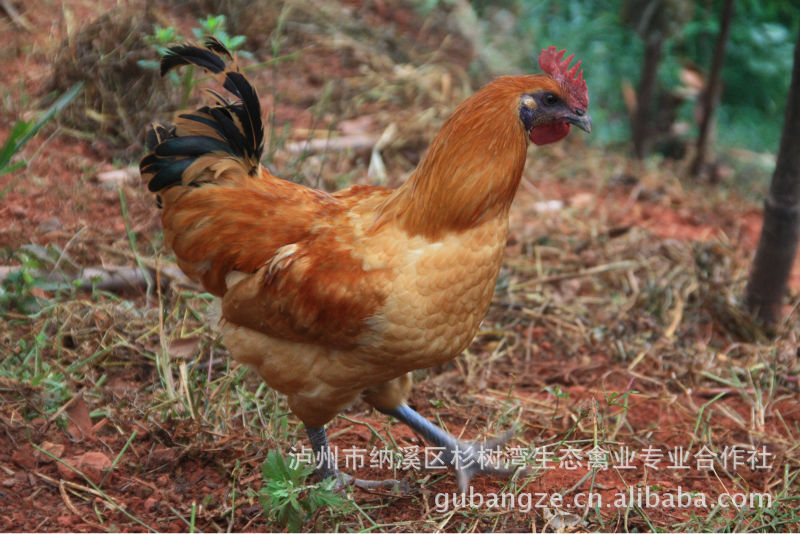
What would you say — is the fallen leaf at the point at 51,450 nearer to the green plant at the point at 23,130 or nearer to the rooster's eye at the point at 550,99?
the green plant at the point at 23,130

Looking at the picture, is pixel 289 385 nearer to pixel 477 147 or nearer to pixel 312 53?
pixel 477 147

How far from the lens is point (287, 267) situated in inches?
121

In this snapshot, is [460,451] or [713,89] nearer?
[460,451]

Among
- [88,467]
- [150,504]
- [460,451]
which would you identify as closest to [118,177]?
[88,467]

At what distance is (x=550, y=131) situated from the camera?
3.09m

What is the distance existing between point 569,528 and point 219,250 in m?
1.82

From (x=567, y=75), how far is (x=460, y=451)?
1647 millimetres

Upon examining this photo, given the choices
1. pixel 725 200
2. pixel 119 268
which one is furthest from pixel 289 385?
pixel 725 200

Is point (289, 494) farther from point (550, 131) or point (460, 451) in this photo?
point (550, 131)

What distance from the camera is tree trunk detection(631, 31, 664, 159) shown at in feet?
23.4

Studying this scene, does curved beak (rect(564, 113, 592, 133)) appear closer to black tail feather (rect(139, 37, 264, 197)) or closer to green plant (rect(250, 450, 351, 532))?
black tail feather (rect(139, 37, 264, 197))

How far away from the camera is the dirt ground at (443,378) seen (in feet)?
10.4

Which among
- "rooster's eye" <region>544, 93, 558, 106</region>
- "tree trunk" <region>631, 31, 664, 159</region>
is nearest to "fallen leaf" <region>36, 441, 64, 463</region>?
"rooster's eye" <region>544, 93, 558, 106</region>

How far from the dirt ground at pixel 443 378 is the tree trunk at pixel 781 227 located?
177mm
